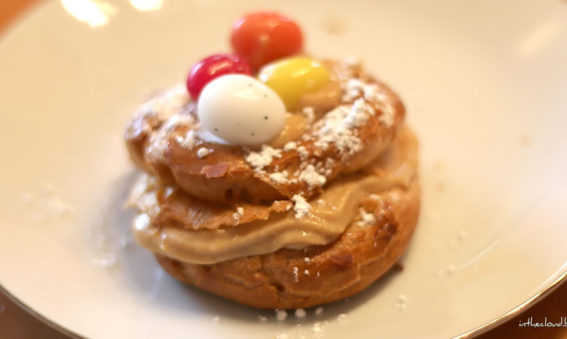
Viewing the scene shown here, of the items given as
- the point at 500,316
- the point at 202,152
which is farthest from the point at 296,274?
the point at 500,316

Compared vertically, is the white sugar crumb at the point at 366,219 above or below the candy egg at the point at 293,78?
below

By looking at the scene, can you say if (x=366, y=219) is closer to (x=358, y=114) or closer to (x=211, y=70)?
(x=358, y=114)

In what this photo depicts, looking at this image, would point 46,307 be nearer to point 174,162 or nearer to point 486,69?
point 174,162

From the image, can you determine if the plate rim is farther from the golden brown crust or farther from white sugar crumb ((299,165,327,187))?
white sugar crumb ((299,165,327,187))

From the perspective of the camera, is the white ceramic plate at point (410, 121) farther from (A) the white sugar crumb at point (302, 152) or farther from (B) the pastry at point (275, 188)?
(A) the white sugar crumb at point (302, 152)

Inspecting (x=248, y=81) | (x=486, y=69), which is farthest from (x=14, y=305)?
(x=486, y=69)

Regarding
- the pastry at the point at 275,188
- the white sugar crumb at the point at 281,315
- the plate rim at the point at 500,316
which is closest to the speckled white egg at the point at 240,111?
the pastry at the point at 275,188
